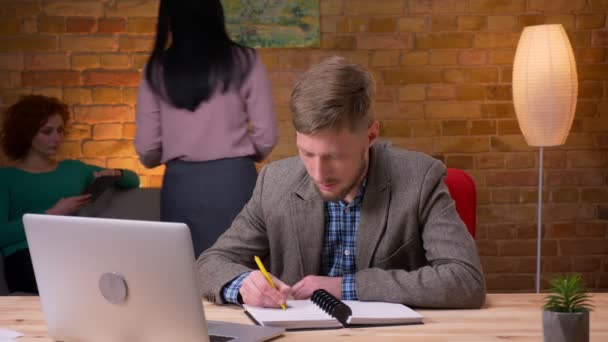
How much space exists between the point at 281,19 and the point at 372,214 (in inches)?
101

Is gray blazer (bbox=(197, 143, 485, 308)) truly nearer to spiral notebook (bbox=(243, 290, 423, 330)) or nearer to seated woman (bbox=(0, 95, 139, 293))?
spiral notebook (bbox=(243, 290, 423, 330))

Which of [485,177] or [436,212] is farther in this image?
[485,177]

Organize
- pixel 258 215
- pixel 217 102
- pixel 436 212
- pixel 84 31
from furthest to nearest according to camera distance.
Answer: pixel 84 31
pixel 217 102
pixel 258 215
pixel 436 212

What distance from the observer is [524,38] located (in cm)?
414

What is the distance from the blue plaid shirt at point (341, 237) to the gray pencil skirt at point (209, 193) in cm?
97

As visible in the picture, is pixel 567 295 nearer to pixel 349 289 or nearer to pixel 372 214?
pixel 349 289

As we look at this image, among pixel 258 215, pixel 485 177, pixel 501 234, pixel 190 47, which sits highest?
pixel 190 47

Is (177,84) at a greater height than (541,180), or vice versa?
(177,84)

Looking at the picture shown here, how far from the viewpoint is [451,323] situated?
171 centimetres

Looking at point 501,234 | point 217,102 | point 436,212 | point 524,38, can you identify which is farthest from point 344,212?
point 501,234

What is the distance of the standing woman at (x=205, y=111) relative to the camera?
3.04 metres

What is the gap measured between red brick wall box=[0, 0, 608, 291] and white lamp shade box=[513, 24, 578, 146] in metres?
0.42

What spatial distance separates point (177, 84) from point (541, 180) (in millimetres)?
2052

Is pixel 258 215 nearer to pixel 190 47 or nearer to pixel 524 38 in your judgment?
pixel 190 47
